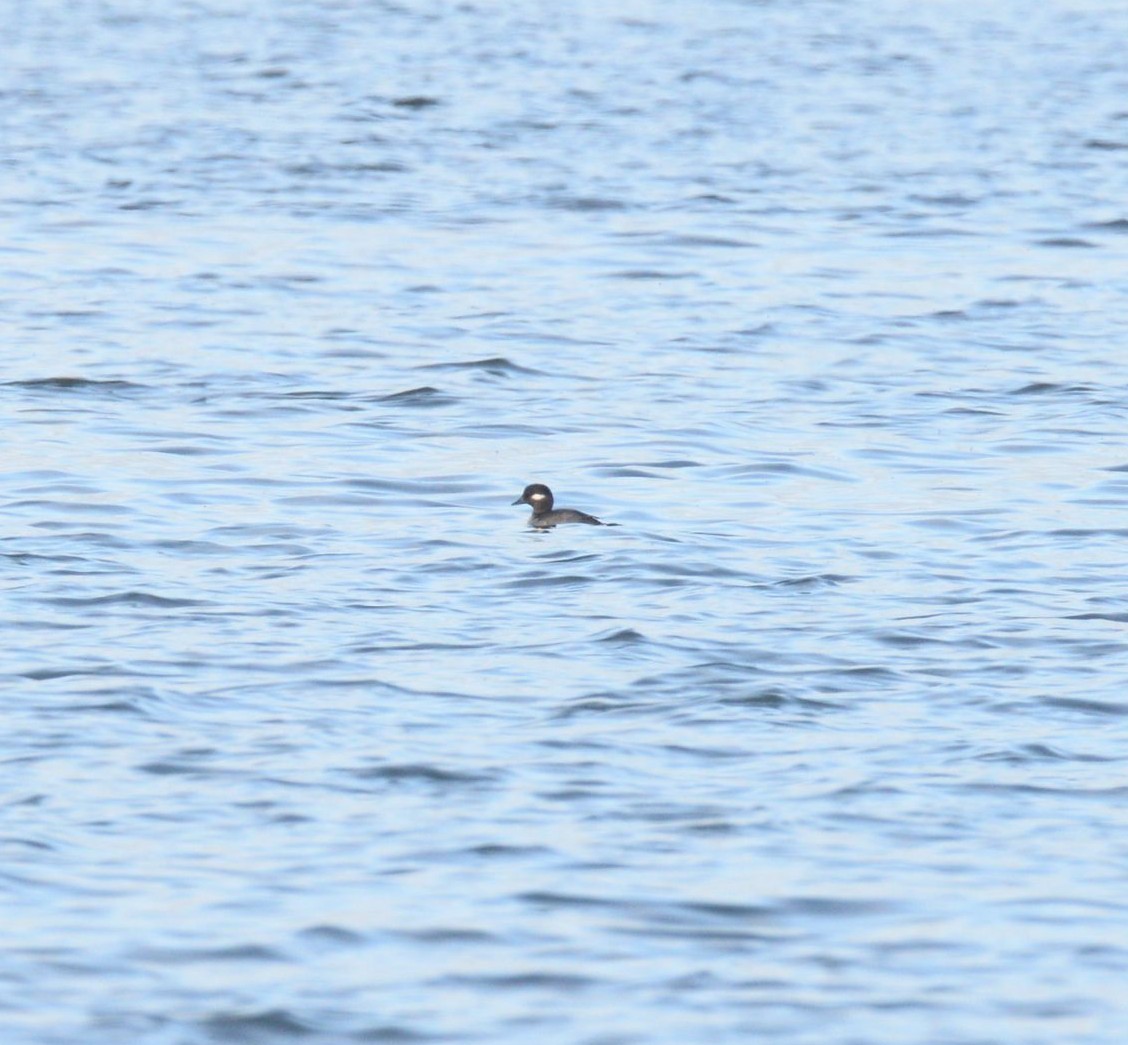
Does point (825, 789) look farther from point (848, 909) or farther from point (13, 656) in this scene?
point (13, 656)

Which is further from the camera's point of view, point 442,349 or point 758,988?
point 442,349

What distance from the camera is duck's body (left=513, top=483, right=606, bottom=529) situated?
1518 cm

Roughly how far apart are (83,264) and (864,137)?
13.3 meters

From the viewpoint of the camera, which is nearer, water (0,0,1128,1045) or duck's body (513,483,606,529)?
water (0,0,1128,1045)

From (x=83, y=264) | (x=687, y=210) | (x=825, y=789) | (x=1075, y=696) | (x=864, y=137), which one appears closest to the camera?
(x=825, y=789)

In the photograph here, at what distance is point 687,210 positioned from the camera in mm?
28906

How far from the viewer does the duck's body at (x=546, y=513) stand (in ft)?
49.8

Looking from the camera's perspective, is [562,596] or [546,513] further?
→ [546,513]

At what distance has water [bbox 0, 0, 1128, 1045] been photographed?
888cm

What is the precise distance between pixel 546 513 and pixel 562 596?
5.17 ft

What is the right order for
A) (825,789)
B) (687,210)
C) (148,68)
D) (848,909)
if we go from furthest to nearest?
1. (148,68)
2. (687,210)
3. (825,789)
4. (848,909)

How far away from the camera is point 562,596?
45.2ft

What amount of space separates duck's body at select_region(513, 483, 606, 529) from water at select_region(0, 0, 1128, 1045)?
0.16 m

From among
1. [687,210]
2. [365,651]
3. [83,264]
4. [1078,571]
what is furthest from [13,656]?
[687,210]
